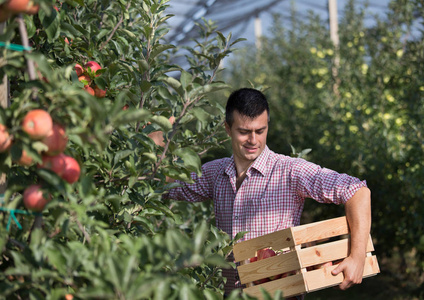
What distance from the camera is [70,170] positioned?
1260 millimetres

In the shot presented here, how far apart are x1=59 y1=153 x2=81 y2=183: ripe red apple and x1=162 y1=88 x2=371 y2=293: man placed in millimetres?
1171

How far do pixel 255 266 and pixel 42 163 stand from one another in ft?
3.78

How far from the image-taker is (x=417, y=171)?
179 inches

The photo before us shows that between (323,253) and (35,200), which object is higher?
(35,200)

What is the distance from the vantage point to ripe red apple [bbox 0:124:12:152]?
47.2 inches

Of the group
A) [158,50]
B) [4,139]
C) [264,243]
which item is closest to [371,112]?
[264,243]

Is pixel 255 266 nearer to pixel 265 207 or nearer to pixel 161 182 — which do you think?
pixel 265 207

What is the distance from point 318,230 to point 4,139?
1344mm

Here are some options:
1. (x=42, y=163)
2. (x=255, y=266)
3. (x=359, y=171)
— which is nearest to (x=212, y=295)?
(x=42, y=163)

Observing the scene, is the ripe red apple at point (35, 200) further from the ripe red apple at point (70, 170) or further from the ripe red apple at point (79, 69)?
the ripe red apple at point (79, 69)

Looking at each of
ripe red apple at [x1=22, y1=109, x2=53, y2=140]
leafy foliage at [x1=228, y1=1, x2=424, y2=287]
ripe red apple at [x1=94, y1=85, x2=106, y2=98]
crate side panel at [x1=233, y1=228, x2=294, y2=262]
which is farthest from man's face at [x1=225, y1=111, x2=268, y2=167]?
ripe red apple at [x1=22, y1=109, x2=53, y2=140]

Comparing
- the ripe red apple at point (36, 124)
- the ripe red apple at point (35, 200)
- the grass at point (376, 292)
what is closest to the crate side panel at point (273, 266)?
the ripe red apple at point (35, 200)

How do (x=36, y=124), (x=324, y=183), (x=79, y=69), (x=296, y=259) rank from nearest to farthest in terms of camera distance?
(x=36, y=124), (x=79, y=69), (x=296, y=259), (x=324, y=183)

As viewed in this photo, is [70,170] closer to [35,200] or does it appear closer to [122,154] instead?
[35,200]
